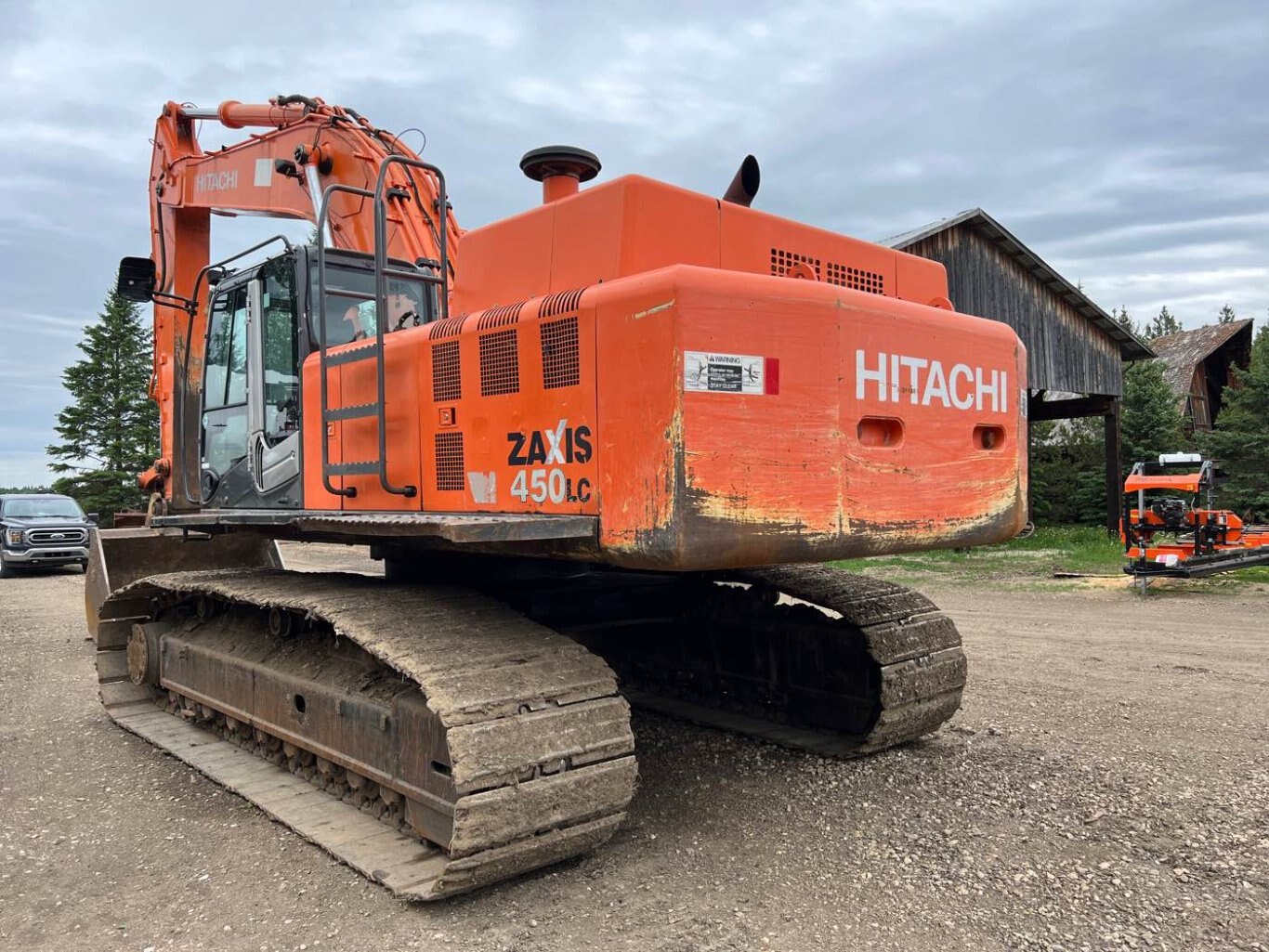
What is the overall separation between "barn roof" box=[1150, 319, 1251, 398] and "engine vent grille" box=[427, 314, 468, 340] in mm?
31376

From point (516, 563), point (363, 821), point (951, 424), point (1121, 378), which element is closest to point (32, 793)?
point (363, 821)

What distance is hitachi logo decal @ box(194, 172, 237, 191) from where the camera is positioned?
770 centimetres

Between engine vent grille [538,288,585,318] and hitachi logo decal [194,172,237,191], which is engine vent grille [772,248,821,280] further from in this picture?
hitachi logo decal [194,172,237,191]

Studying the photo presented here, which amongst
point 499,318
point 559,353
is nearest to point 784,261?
point 559,353

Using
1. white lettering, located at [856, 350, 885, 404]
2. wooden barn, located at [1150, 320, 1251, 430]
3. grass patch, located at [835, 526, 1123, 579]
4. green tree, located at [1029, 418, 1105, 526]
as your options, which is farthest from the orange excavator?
wooden barn, located at [1150, 320, 1251, 430]

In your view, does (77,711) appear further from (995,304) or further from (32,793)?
(995,304)

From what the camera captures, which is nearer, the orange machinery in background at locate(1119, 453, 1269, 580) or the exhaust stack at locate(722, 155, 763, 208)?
the exhaust stack at locate(722, 155, 763, 208)

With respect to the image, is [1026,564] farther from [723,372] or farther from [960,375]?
[723,372]

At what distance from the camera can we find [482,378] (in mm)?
4082

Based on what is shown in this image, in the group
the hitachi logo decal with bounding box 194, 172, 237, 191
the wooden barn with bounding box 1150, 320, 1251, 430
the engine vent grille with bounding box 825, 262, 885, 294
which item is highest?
the wooden barn with bounding box 1150, 320, 1251, 430

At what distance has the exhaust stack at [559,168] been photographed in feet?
14.0

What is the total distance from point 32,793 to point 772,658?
4.06m

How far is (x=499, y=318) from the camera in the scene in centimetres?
404

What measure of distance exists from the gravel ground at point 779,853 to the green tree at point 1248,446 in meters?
18.4
